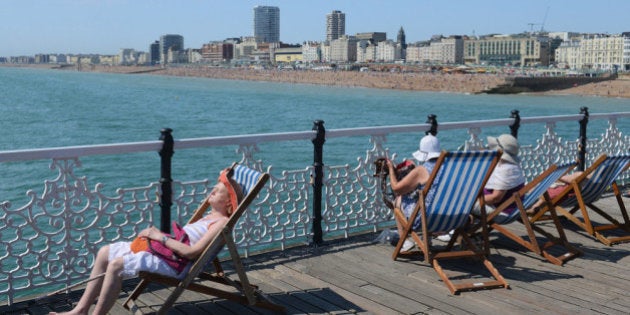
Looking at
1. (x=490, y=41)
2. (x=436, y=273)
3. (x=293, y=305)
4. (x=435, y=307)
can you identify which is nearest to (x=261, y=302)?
(x=293, y=305)

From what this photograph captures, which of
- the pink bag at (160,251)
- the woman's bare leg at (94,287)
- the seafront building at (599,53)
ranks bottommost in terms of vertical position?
the woman's bare leg at (94,287)

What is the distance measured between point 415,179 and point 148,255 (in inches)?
74.9

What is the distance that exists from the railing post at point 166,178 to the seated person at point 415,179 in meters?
1.43

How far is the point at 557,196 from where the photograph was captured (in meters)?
5.21

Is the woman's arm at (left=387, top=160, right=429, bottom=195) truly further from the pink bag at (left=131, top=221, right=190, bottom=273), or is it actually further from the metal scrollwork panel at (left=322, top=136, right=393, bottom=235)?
the pink bag at (left=131, top=221, right=190, bottom=273)

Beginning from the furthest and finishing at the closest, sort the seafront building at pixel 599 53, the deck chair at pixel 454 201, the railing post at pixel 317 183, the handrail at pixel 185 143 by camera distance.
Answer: the seafront building at pixel 599 53 → the railing post at pixel 317 183 → the deck chair at pixel 454 201 → the handrail at pixel 185 143

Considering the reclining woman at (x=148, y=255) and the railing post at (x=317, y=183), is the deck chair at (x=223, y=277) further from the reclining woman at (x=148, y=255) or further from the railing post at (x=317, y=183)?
the railing post at (x=317, y=183)

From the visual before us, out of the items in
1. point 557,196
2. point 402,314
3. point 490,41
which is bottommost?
point 402,314

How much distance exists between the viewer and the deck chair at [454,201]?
4.19 meters

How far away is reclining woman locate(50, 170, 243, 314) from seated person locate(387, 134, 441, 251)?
138cm

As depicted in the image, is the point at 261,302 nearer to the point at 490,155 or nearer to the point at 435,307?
the point at 435,307

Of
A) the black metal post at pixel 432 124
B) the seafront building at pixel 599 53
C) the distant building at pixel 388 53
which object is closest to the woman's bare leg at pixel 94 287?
the black metal post at pixel 432 124

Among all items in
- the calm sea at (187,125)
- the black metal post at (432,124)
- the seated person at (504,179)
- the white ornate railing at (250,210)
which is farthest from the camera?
the calm sea at (187,125)

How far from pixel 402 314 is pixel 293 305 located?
594mm
